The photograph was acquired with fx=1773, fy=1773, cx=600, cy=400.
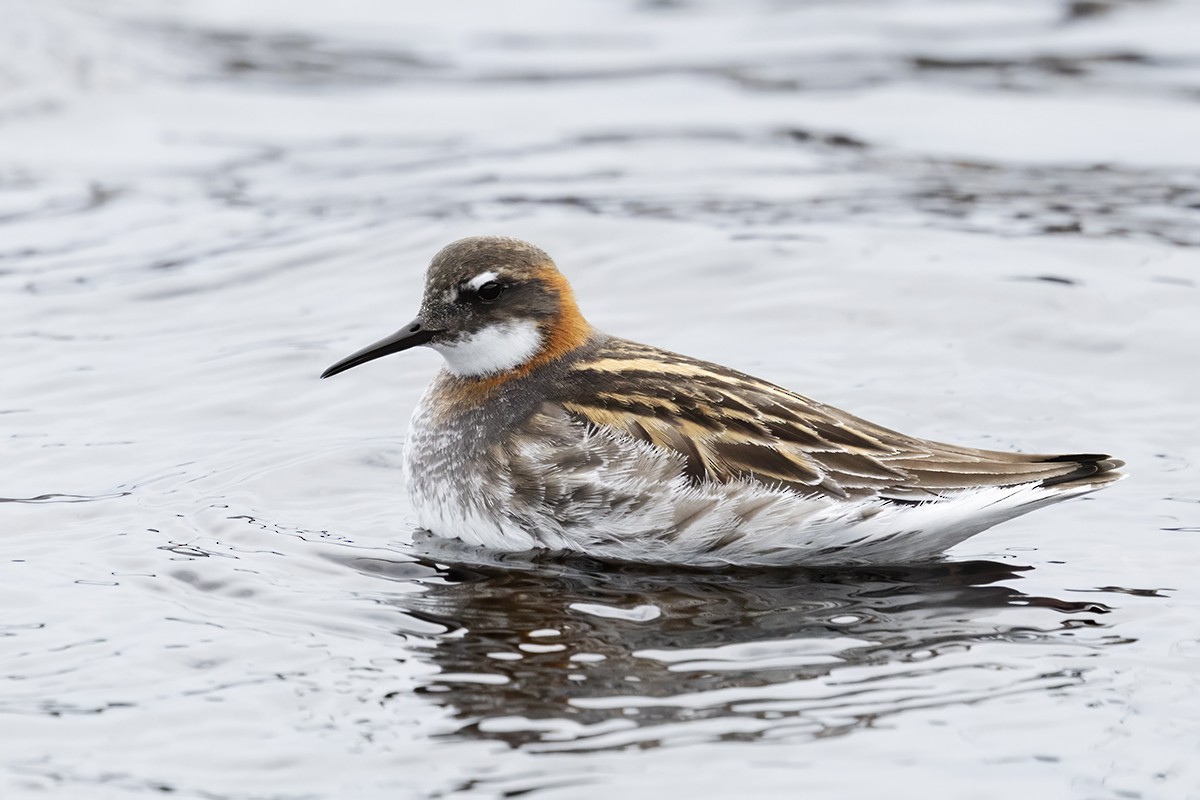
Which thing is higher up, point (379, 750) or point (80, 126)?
point (80, 126)

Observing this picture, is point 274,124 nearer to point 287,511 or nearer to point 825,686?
point 287,511

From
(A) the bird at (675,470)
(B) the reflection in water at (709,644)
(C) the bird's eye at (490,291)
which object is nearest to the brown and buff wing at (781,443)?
(A) the bird at (675,470)

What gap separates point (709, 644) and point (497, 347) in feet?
7.03

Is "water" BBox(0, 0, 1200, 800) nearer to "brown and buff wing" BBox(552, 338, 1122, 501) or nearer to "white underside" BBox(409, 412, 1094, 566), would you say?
"white underside" BBox(409, 412, 1094, 566)

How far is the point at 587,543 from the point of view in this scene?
25.4 ft

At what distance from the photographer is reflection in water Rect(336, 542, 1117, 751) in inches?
242

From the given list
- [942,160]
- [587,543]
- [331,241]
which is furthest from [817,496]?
[942,160]

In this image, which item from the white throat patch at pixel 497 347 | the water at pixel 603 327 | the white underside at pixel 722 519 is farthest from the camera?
the white throat patch at pixel 497 347

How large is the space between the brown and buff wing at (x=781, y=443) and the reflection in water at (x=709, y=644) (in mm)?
422

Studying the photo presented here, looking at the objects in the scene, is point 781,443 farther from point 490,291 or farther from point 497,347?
point 490,291

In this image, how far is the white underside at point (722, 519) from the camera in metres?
7.50

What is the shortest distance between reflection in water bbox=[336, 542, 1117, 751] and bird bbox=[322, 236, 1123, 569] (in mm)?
139

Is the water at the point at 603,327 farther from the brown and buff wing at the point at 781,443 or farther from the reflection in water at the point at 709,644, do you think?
the brown and buff wing at the point at 781,443

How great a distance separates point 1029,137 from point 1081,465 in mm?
8464
